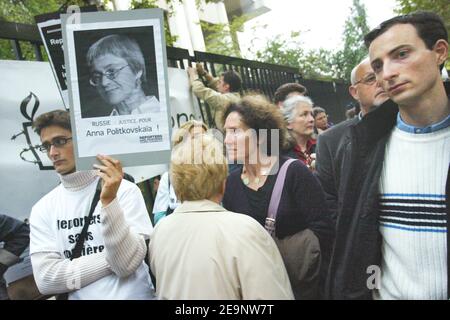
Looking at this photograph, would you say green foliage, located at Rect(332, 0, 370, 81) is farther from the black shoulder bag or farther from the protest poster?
the black shoulder bag

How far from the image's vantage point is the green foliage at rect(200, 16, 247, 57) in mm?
2465

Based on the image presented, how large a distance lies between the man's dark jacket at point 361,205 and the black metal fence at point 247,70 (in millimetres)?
440

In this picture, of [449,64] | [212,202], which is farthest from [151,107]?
[449,64]

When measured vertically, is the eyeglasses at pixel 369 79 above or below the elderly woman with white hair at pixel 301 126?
above

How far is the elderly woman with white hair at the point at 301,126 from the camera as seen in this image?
2.20m

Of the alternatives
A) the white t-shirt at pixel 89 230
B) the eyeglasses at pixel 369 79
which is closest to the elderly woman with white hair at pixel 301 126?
the eyeglasses at pixel 369 79

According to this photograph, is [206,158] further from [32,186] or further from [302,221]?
[32,186]

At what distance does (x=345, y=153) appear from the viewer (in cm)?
185

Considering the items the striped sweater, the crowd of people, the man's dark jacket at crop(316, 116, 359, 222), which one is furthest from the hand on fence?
the striped sweater

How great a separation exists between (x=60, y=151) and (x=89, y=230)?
450 mm

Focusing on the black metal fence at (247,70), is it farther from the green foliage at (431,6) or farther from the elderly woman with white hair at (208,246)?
the elderly woman with white hair at (208,246)

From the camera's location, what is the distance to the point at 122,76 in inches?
78.1


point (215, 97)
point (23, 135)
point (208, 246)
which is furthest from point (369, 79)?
point (23, 135)
